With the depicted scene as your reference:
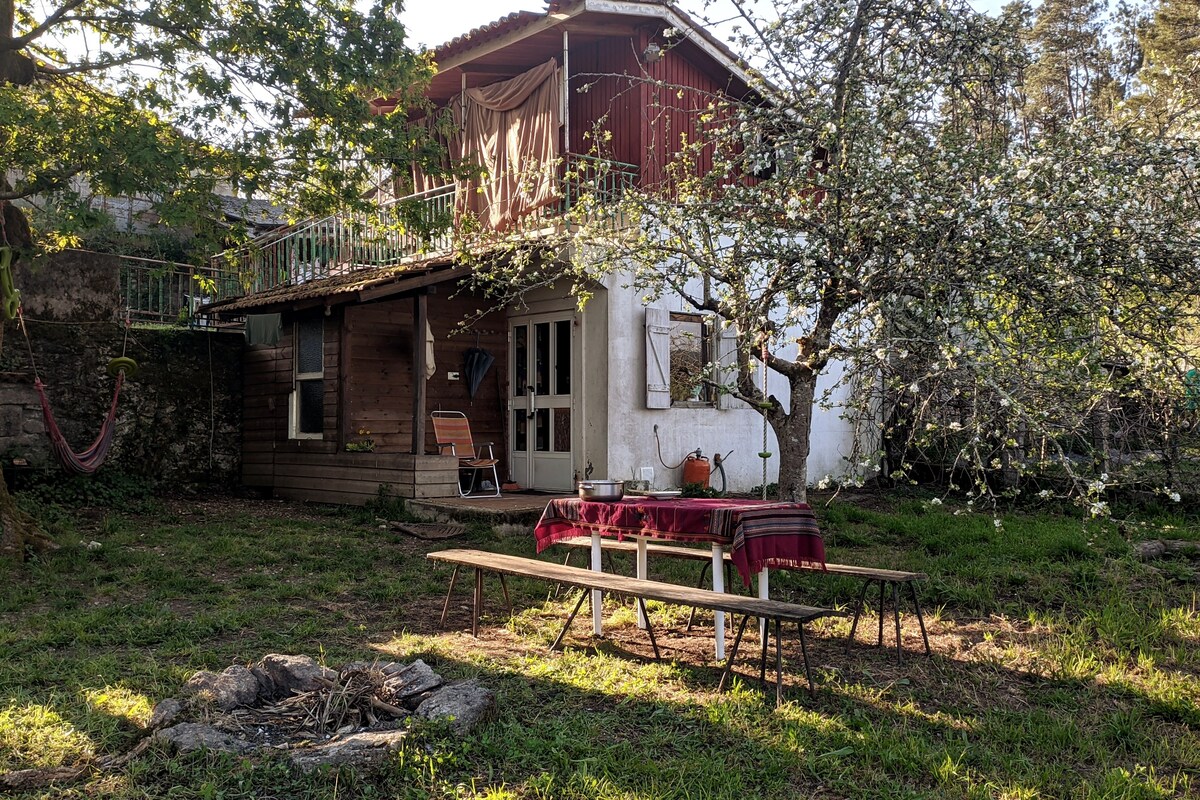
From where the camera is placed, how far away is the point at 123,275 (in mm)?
12555

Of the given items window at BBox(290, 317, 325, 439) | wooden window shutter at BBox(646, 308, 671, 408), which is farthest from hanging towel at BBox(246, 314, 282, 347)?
wooden window shutter at BBox(646, 308, 671, 408)

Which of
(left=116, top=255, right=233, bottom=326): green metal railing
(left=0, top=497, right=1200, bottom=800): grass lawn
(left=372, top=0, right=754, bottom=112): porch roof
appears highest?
(left=372, top=0, right=754, bottom=112): porch roof

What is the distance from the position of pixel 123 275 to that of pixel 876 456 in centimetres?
1173

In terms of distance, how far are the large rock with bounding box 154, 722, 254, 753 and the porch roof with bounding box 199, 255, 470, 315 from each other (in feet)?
20.0

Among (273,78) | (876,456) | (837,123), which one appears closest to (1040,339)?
(876,456)

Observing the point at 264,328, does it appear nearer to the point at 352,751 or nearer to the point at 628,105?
the point at 628,105

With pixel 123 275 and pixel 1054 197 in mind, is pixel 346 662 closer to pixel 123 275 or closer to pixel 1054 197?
pixel 1054 197

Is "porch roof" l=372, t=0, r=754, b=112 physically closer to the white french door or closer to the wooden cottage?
the wooden cottage

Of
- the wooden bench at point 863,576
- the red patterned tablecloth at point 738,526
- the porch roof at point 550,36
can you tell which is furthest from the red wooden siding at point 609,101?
the red patterned tablecloth at point 738,526

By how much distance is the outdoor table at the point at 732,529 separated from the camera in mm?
4355

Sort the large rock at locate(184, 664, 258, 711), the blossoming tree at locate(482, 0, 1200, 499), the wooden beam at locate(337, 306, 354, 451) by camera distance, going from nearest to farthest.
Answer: the large rock at locate(184, 664, 258, 711), the blossoming tree at locate(482, 0, 1200, 499), the wooden beam at locate(337, 306, 354, 451)

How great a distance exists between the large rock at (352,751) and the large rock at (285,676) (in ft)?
1.83

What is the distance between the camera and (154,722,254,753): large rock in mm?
3104

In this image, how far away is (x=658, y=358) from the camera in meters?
9.88
